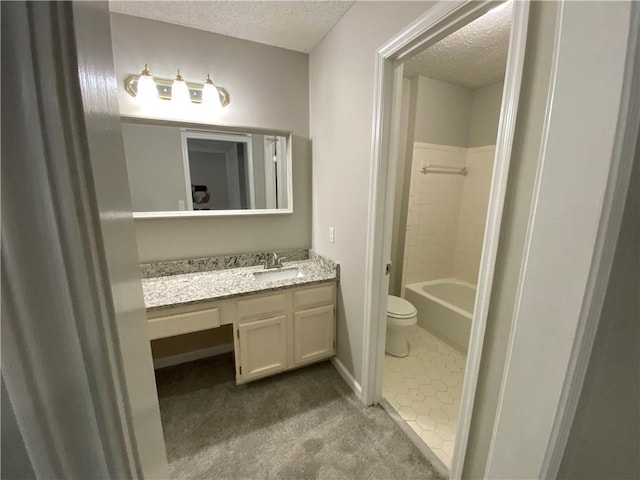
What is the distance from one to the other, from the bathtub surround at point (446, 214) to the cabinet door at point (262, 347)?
Answer: 1569 mm

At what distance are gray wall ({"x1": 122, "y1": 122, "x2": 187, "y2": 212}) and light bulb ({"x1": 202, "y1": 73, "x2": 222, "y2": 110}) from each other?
274 millimetres

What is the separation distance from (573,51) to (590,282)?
361 millimetres

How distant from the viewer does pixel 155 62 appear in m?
1.64

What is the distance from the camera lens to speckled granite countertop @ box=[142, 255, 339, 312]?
1515 millimetres

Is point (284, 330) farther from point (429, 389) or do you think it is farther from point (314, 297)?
point (429, 389)

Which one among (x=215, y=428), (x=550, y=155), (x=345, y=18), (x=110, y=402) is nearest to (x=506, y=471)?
(x=550, y=155)

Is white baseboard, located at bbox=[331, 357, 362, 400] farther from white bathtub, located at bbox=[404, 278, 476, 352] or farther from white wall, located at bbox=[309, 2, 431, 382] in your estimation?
white bathtub, located at bbox=[404, 278, 476, 352]

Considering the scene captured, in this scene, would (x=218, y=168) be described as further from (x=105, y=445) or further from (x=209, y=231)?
(x=105, y=445)

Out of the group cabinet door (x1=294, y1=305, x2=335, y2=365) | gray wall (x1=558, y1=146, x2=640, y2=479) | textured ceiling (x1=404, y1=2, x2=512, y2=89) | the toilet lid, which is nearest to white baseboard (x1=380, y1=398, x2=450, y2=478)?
cabinet door (x1=294, y1=305, x2=335, y2=365)

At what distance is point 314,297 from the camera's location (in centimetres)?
185

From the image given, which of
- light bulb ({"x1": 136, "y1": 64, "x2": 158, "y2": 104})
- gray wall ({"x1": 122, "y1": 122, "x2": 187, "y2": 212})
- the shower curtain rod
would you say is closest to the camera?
light bulb ({"x1": 136, "y1": 64, "x2": 158, "y2": 104})

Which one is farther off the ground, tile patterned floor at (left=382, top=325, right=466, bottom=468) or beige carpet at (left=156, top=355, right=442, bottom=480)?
beige carpet at (left=156, top=355, right=442, bottom=480)

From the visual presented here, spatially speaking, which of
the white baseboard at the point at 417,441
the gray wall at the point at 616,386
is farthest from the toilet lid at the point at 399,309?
the gray wall at the point at 616,386

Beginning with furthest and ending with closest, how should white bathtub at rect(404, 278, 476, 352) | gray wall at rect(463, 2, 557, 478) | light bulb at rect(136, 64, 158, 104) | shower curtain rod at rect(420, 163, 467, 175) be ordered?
shower curtain rod at rect(420, 163, 467, 175)
white bathtub at rect(404, 278, 476, 352)
light bulb at rect(136, 64, 158, 104)
gray wall at rect(463, 2, 557, 478)
